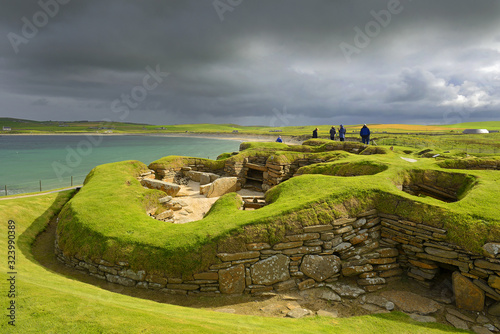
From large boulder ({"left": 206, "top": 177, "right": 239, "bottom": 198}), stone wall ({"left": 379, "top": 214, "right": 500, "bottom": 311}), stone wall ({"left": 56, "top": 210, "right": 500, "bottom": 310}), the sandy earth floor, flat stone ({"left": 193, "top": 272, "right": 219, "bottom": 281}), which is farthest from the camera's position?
large boulder ({"left": 206, "top": 177, "right": 239, "bottom": 198})

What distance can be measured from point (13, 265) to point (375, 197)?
11390 millimetres

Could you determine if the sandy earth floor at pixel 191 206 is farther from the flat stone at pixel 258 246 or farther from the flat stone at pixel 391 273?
the flat stone at pixel 391 273

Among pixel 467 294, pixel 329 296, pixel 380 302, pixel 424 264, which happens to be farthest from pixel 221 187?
pixel 467 294

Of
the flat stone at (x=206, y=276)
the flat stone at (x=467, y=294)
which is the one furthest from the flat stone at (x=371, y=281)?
the flat stone at (x=206, y=276)

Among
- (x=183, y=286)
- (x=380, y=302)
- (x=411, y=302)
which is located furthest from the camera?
(x=183, y=286)

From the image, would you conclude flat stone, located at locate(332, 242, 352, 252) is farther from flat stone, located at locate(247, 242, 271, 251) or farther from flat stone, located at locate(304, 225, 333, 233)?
flat stone, located at locate(247, 242, 271, 251)

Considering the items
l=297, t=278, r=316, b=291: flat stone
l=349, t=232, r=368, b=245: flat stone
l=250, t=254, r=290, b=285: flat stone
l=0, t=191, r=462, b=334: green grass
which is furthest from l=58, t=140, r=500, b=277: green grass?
l=297, t=278, r=316, b=291: flat stone

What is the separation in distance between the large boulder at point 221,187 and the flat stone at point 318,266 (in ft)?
30.1

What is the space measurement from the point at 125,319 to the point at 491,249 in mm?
8476

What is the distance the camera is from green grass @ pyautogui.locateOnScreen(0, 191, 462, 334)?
394cm

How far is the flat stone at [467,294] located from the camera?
247 inches

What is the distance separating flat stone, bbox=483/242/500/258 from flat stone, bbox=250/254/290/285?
198 inches

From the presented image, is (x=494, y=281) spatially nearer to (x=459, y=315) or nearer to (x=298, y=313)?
(x=459, y=315)

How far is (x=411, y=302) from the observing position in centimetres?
671
